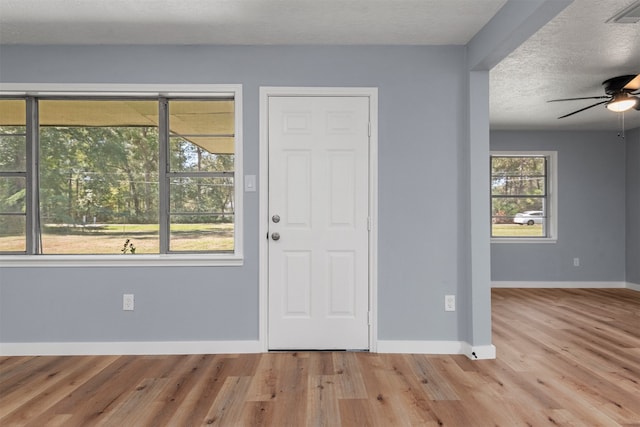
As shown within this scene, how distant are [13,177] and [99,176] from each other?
68cm

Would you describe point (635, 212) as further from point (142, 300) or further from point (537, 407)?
point (142, 300)

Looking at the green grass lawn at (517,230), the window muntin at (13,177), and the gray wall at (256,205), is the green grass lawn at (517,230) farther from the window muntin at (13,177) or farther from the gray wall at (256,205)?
the window muntin at (13,177)

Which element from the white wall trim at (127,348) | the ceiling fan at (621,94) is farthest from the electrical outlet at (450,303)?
the ceiling fan at (621,94)

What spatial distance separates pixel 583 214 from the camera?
6062mm

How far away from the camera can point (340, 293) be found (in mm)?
3172

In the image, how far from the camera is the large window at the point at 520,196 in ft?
20.4

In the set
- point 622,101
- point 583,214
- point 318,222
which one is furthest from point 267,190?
point 583,214

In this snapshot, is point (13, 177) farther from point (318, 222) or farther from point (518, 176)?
point (518, 176)

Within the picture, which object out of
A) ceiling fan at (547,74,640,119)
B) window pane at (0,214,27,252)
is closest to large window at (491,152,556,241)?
ceiling fan at (547,74,640,119)

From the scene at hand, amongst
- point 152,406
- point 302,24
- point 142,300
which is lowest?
point 152,406

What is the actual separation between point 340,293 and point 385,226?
66cm

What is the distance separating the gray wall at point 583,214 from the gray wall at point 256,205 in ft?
11.4

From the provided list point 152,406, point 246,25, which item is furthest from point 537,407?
point 246,25

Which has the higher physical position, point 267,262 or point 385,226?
point 385,226
